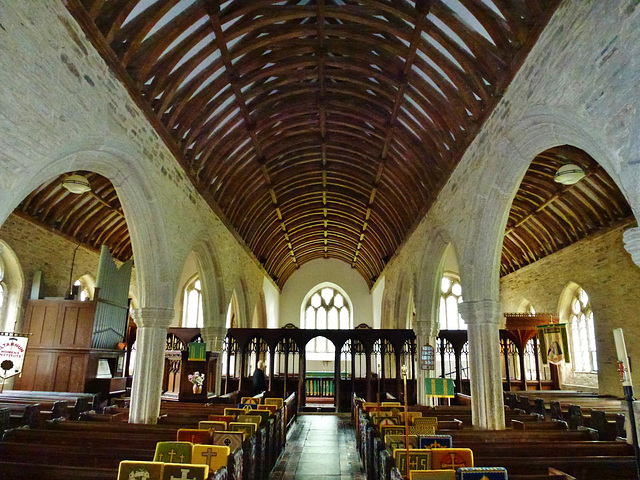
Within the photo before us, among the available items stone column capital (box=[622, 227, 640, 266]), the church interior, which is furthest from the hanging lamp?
stone column capital (box=[622, 227, 640, 266])

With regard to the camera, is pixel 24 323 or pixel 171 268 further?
pixel 24 323

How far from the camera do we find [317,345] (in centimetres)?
2097

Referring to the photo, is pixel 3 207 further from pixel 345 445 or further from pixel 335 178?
pixel 335 178

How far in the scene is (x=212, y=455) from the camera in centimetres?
358

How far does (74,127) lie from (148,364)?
3855 millimetres

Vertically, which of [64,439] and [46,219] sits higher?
[46,219]

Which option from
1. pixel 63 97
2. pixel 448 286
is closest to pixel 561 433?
pixel 63 97

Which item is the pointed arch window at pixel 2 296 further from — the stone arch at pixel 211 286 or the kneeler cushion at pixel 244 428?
the kneeler cushion at pixel 244 428

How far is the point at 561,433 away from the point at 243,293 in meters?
9.81

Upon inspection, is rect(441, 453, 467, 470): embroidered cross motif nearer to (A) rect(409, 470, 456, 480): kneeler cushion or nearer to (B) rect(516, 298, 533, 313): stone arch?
(A) rect(409, 470, 456, 480): kneeler cushion

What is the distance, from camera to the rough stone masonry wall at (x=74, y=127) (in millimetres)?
3867

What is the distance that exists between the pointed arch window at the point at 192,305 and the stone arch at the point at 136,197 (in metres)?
9.71

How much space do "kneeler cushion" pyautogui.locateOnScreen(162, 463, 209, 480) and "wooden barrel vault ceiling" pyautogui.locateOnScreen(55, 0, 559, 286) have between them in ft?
13.5

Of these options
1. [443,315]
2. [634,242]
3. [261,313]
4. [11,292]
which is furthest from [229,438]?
[443,315]
